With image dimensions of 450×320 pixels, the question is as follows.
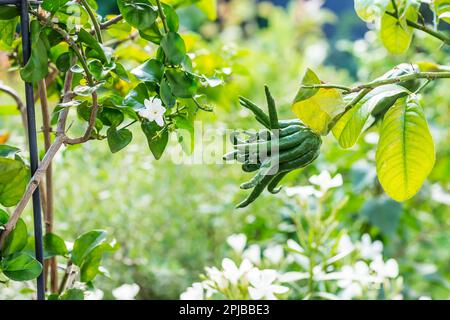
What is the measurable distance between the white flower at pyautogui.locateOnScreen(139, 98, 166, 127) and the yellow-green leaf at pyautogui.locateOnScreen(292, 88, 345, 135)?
10cm

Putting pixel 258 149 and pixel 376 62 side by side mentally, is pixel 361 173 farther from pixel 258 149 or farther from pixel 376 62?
pixel 258 149

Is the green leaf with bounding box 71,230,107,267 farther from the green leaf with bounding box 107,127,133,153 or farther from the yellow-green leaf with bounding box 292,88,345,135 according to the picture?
Answer: the yellow-green leaf with bounding box 292,88,345,135

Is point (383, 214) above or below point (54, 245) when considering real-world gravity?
above

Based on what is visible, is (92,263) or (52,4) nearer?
(52,4)

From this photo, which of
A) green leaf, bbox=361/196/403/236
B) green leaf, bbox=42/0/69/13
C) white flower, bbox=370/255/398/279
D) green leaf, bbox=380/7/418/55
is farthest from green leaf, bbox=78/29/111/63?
green leaf, bbox=361/196/403/236

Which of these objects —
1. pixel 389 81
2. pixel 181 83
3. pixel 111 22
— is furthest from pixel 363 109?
pixel 111 22

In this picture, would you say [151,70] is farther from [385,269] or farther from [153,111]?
[385,269]

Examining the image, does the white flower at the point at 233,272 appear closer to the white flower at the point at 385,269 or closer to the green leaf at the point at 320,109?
the white flower at the point at 385,269

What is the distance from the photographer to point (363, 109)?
46cm

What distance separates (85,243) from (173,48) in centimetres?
22

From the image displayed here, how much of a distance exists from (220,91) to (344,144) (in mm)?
429

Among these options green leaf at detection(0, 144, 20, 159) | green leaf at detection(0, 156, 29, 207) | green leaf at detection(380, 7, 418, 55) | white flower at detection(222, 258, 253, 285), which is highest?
green leaf at detection(380, 7, 418, 55)

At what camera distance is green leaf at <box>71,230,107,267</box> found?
1.93ft

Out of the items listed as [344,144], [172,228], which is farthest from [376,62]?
[344,144]
